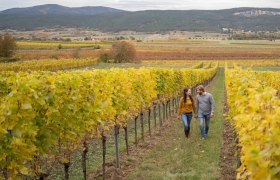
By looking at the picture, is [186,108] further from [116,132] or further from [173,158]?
[116,132]

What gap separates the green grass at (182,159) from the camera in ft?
33.8

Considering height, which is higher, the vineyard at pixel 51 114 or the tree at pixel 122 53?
the vineyard at pixel 51 114

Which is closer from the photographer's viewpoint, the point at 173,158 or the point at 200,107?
the point at 173,158

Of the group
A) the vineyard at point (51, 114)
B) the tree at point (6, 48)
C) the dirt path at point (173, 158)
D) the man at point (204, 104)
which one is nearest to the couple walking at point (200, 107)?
the man at point (204, 104)

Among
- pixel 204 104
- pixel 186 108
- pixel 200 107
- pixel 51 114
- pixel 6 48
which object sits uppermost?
pixel 51 114

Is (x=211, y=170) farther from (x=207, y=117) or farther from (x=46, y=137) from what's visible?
(x=46, y=137)

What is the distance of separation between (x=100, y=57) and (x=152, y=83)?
74307 millimetres

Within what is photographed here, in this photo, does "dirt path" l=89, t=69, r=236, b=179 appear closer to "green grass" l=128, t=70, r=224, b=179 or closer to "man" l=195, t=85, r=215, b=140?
"green grass" l=128, t=70, r=224, b=179

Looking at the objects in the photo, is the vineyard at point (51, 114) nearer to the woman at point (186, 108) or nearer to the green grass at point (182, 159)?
the green grass at point (182, 159)

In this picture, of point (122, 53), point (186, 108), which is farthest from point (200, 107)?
point (122, 53)

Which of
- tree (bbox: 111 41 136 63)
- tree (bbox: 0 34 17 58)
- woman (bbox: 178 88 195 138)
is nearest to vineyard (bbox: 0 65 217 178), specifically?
woman (bbox: 178 88 195 138)

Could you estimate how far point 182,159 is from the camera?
11688 millimetres

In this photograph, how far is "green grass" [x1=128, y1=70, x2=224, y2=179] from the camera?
1029 centimetres

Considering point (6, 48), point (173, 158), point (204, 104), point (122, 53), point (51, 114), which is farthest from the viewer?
point (122, 53)
